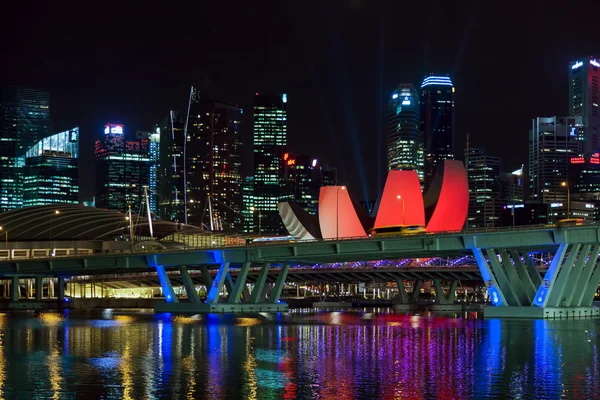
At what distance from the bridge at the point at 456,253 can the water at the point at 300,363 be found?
1094 cm

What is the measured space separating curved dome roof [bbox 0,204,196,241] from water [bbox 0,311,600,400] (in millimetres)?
88941

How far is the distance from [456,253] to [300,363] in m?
54.4

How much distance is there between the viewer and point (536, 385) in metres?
38.7

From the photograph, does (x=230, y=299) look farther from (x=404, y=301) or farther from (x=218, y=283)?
(x=404, y=301)

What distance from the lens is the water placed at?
37.2 m

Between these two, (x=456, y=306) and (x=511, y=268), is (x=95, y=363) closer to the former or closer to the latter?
(x=511, y=268)

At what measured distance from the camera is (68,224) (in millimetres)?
166750

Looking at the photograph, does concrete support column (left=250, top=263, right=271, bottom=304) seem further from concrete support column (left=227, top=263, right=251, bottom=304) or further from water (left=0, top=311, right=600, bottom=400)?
water (left=0, top=311, right=600, bottom=400)

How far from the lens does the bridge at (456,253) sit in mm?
84875

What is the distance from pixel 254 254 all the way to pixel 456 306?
51.3m

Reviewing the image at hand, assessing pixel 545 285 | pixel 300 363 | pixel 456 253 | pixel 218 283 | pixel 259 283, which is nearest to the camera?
pixel 300 363

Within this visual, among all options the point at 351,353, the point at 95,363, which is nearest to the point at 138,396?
the point at 95,363

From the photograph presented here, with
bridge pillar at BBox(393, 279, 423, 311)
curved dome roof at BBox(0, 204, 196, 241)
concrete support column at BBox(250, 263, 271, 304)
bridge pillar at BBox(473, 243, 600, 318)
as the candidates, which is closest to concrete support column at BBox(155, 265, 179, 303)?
concrete support column at BBox(250, 263, 271, 304)

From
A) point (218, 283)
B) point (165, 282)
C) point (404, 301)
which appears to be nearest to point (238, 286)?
point (218, 283)
